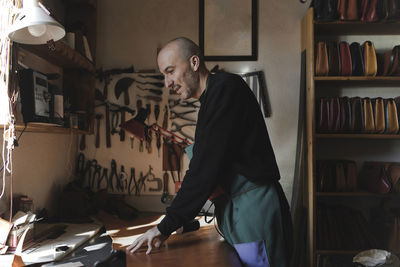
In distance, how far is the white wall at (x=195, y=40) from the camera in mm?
2611

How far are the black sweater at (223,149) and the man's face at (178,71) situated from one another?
0.15 metres

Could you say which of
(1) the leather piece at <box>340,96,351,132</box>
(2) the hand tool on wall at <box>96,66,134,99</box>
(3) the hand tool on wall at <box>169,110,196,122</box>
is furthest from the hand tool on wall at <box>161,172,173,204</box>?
(1) the leather piece at <box>340,96,351,132</box>

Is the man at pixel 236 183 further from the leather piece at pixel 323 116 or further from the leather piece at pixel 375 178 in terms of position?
the leather piece at pixel 375 178

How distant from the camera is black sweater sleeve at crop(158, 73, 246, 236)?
1.20 m

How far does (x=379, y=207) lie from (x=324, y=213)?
1.67 ft

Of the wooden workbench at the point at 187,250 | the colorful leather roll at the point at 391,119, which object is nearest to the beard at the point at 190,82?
the wooden workbench at the point at 187,250

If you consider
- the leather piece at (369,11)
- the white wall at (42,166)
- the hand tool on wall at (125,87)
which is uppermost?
the leather piece at (369,11)

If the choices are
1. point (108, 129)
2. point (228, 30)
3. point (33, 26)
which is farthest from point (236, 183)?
point (228, 30)

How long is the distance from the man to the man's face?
165 mm

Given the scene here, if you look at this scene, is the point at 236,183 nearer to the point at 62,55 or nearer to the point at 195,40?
the point at 62,55

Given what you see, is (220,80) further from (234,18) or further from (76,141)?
(76,141)

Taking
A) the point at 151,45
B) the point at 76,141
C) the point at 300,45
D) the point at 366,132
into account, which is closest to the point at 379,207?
the point at 366,132

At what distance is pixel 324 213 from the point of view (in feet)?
7.97

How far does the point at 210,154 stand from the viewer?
3.99 ft
